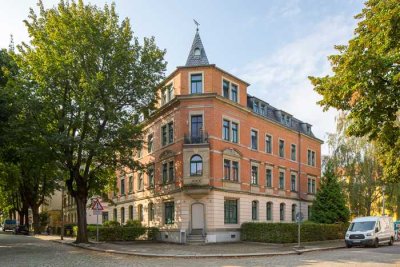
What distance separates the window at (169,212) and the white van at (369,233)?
12815 millimetres

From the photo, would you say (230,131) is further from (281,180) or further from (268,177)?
(281,180)

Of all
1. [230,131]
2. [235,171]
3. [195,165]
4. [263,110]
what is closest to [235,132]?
[230,131]

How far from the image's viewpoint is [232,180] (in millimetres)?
33844

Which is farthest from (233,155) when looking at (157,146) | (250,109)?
(157,146)

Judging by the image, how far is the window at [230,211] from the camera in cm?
3322

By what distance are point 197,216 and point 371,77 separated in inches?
792

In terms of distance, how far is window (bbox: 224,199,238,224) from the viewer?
33.2 m

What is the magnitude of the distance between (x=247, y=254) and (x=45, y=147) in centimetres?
1452

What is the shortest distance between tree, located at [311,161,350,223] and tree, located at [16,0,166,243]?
18.2 metres

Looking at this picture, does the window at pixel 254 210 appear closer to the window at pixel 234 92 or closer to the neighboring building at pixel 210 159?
the neighboring building at pixel 210 159

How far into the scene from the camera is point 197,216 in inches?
1251

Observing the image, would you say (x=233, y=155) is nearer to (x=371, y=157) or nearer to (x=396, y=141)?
(x=371, y=157)

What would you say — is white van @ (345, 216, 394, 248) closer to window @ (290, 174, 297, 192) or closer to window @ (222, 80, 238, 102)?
window @ (222, 80, 238, 102)

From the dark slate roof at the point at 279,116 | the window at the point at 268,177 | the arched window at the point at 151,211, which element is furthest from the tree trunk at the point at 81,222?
the window at the point at 268,177
